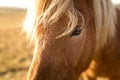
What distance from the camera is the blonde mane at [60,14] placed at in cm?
261

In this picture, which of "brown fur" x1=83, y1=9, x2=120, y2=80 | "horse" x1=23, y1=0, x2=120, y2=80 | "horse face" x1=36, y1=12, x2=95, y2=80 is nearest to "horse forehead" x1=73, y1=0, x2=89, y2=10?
"horse" x1=23, y1=0, x2=120, y2=80

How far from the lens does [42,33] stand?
101 inches

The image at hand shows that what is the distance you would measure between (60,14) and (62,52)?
1.12 ft

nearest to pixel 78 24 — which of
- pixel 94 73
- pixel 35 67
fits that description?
pixel 35 67

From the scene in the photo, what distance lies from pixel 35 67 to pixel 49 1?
64 centimetres

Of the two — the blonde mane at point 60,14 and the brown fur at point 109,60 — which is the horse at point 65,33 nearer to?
the blonde mane at point 60,14

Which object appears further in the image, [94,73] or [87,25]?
[94,73]

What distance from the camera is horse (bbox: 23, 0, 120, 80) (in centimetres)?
249

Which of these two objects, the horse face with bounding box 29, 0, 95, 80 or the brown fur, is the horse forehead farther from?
the brown fur

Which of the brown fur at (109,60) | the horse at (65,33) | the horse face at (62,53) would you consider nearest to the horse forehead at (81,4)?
the horse at (65,33)

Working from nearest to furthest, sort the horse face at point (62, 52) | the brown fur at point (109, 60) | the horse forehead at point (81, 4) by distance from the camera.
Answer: the horse face at point (62, 52), the horse forehead at point (81, 4), the brown fur at point (109, 60)

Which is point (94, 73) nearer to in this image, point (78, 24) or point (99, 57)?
point (99, 57)

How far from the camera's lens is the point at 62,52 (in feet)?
8.38

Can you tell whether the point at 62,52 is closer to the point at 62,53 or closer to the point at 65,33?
the point at 62,53
